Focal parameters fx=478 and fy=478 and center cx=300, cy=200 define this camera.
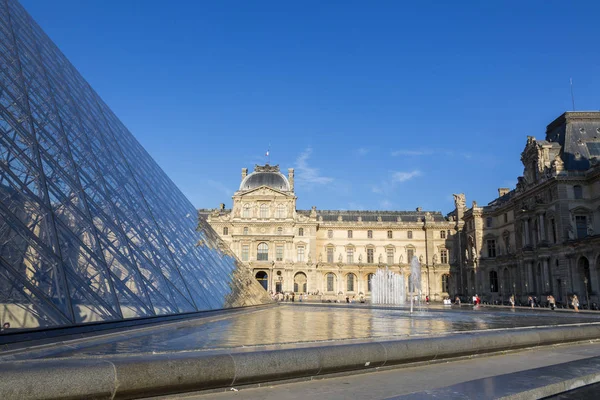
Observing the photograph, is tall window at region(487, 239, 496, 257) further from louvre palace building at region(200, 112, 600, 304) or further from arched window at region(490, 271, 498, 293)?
arched window at region(490, 271, 498, 293)

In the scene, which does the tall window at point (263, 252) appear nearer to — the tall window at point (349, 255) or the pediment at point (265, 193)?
the pediment at point (265, 193)

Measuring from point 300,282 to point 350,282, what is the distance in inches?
277

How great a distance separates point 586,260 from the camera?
35.9 metres

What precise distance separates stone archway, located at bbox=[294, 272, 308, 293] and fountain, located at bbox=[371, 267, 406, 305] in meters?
8.87

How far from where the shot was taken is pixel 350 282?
63.4 meters

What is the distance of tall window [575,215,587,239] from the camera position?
37594 mm

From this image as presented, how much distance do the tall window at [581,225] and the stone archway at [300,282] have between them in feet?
105

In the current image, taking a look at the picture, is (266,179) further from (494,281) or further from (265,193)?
(494,281)

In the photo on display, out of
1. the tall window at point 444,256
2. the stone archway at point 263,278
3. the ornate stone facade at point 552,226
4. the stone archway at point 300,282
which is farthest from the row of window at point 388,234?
the stone archway at point 263,278

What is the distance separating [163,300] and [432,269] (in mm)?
58295

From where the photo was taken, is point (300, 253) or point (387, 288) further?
point (300, 253)

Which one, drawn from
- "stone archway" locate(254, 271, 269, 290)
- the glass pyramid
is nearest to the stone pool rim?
the glass pyramid

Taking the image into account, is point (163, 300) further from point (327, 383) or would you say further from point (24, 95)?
point (327, 383)

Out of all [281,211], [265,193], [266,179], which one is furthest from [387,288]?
[266,179]
